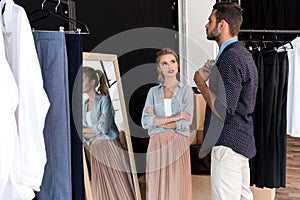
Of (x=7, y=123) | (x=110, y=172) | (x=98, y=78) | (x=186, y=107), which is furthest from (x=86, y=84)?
(x=7, y=123)

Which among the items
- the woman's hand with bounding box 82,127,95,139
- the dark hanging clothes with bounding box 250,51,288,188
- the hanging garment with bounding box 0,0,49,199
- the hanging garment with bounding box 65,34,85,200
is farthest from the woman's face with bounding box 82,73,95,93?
the dark hanging clothes with bounding box 250,51,288,188

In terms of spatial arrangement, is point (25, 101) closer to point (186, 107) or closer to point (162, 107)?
point (162, 107)

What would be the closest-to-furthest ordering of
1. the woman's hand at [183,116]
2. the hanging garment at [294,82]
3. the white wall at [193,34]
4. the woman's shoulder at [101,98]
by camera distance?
the woman's shoulder at [101,98]
the woman's hand at [183,116]
the white wall at [193,34]
the hanging garment at [294,82]

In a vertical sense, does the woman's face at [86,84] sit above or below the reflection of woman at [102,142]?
above

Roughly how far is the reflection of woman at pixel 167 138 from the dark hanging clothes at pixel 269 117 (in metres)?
0.53

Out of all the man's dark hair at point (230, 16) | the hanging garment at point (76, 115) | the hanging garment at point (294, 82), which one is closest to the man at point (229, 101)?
the man's dark hair at point (230, 16)

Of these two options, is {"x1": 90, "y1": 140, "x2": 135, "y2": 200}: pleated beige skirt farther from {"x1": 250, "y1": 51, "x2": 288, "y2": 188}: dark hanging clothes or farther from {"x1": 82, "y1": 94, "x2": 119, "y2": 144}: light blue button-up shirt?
{"x1": 250, "y1": 51, "x2": 288, "y2": 188}: dark hanging clothes

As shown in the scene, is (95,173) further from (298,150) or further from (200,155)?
(298,150)

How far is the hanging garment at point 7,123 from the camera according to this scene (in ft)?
3.61

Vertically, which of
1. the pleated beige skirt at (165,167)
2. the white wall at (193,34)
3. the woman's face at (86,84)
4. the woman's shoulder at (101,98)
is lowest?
the pleated beige skirt at (165,167)

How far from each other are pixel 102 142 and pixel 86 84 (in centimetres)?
35

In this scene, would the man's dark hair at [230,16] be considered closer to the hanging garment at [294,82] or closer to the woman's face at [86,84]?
the woman's face at [86,84]

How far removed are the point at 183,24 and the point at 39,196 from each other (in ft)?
8.58

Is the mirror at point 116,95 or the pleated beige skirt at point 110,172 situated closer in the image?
the pleated beige skirt at point 110,172
